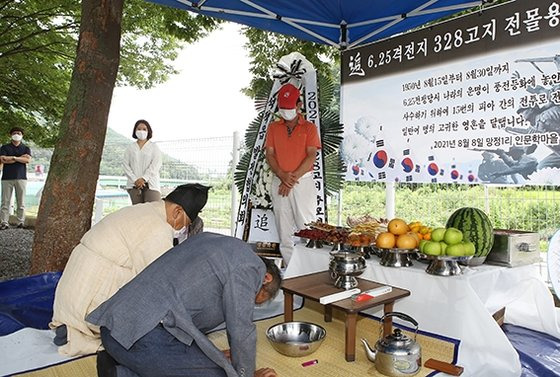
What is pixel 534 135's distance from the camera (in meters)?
3.53

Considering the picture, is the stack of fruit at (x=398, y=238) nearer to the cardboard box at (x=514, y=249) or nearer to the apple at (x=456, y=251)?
the apple at (x=456, y=251)

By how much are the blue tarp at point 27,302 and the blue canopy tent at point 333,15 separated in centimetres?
319

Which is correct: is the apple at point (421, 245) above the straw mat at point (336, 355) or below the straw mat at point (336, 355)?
above

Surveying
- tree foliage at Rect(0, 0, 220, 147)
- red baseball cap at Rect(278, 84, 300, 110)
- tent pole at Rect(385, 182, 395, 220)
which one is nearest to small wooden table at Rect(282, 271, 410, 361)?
tent pole at Rect(385, 182, 395, 220)

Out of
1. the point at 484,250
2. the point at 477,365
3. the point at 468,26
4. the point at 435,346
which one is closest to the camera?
the point at 477,365

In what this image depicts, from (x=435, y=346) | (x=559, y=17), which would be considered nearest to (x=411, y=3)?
(x=559, y=17)

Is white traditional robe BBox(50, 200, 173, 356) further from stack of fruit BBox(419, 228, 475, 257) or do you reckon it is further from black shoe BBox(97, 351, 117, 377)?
stack of fruit BBox(419, 228, 475, 257)

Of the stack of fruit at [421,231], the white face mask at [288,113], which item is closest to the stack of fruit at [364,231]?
the stack of fruit at [421,231]

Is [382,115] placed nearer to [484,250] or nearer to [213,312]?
[484,250]

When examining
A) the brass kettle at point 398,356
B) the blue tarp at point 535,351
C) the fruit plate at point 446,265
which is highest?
the fruit plate at point 446,265

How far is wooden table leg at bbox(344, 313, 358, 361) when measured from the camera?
7.76 feet

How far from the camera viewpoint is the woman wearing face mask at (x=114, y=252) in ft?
7.96

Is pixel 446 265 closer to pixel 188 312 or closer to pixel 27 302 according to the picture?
pixel 188 312

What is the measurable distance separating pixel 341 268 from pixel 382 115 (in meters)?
2.64
